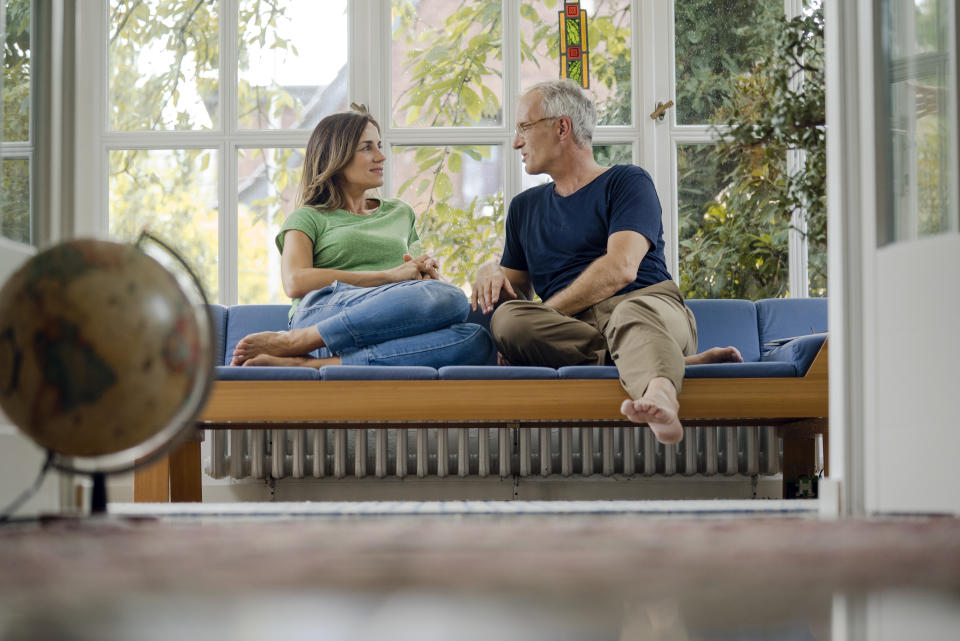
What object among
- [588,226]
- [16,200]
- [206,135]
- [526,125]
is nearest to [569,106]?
[526,125]

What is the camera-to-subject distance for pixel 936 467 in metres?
1.25

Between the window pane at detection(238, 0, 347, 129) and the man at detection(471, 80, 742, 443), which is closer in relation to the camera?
the man at detection(471, 80, 742, 443)

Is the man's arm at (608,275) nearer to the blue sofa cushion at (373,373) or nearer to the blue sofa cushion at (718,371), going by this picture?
the blue sofa cushion at (718,371)

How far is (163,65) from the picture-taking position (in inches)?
173

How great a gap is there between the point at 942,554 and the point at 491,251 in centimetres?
373

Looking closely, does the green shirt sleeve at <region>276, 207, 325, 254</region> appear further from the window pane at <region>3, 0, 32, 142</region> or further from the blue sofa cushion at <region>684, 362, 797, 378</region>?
the window pane at <region>3, 0, 32, 142</region>

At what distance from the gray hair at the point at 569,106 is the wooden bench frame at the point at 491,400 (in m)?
0.88

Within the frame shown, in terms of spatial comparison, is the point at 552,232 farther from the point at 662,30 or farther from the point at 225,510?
the point at 662,30

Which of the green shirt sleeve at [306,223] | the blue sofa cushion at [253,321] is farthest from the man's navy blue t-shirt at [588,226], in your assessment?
the blue sofa cushion at [253,321]

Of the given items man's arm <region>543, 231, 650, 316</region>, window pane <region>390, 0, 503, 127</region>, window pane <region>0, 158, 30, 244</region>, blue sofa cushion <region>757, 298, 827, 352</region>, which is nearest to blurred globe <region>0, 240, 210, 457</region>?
window pane <region>0, 158, 30, 244</region>

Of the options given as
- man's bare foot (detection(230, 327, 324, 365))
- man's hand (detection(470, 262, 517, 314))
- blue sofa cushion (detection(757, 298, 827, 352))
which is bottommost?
man's bare foot (detection(230, 327, 324, 365))

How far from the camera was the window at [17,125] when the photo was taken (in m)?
1.30

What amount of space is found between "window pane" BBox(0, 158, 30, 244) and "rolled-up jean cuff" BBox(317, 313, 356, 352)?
1.21m

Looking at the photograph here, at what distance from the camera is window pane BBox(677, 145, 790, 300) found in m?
4.38
